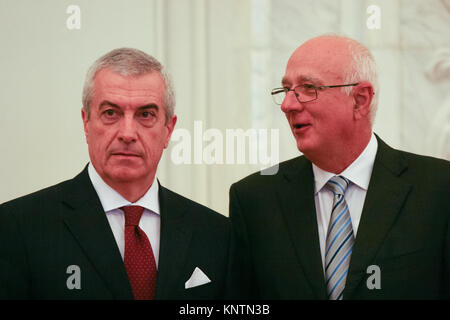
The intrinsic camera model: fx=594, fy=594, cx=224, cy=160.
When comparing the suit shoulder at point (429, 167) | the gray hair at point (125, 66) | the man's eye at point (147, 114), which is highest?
the gray hair at point (125, 66)

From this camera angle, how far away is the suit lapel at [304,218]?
7.06ft

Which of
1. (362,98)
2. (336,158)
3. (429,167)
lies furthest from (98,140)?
(429,167)

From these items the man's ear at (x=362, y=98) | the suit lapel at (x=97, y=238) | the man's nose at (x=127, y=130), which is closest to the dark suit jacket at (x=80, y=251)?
the suit lapel at (x=97, y=238)

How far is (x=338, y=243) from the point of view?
2189mm

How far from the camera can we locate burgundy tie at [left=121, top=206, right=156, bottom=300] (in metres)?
2.07

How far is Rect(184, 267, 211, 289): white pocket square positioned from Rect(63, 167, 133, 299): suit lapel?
22 cm

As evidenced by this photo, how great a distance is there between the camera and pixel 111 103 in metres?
2.07

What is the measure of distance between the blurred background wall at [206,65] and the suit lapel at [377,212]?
2.20 feet

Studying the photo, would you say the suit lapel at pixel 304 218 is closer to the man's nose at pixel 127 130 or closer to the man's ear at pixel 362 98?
the man's ear at pixel 362 98

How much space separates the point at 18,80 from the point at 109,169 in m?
0.95

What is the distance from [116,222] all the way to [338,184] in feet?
2.74

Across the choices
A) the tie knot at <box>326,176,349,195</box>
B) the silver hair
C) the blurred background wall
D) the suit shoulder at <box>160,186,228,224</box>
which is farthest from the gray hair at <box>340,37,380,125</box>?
the suit shoulder at <box>160,186,228,224</box>

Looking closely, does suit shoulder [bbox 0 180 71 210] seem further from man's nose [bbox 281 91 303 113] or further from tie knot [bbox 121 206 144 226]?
man's nose [bbox 281 91 303 113]

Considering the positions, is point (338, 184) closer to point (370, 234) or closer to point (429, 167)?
point (370, 234)
